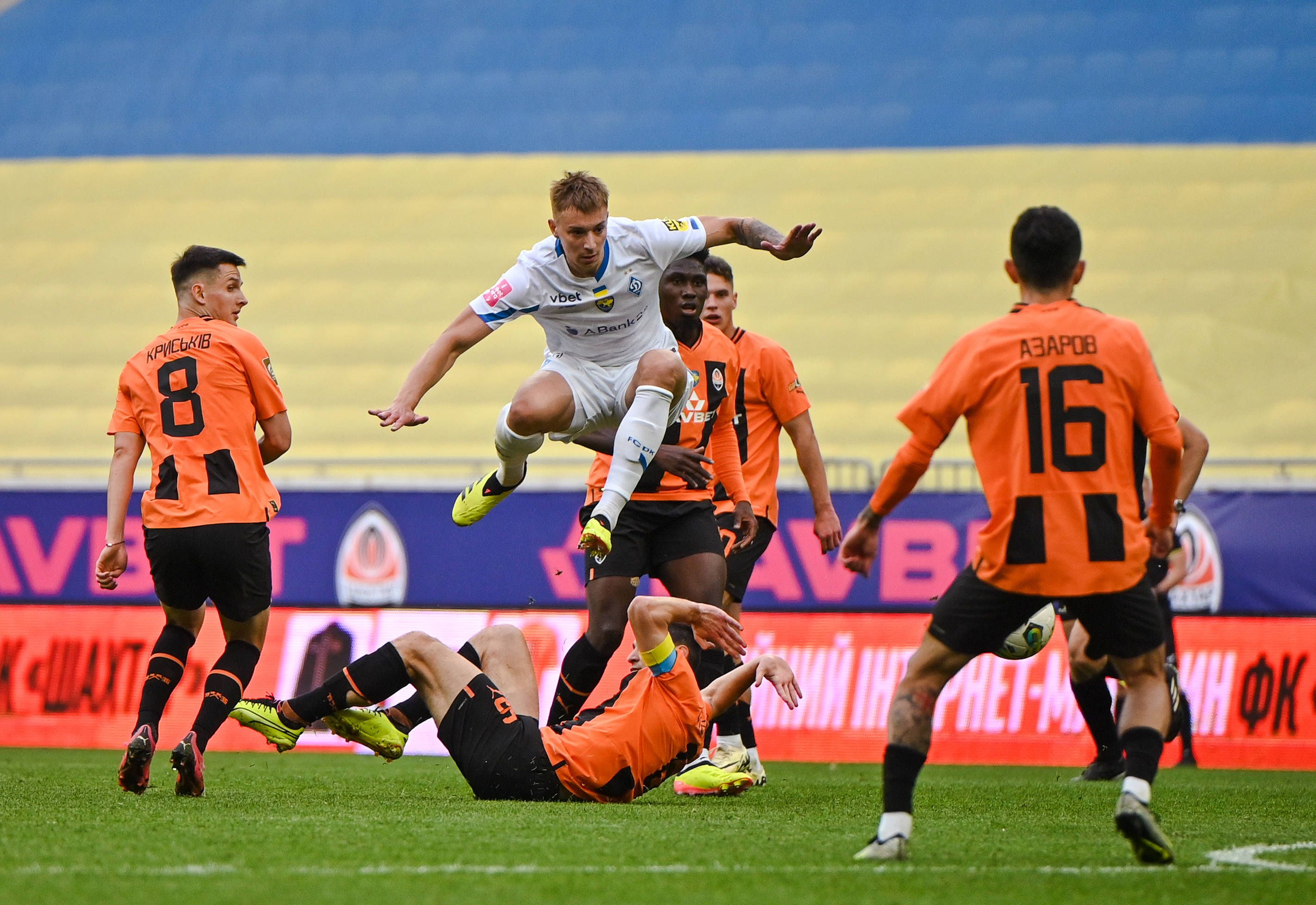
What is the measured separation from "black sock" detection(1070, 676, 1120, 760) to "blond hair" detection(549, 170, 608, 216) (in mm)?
4048

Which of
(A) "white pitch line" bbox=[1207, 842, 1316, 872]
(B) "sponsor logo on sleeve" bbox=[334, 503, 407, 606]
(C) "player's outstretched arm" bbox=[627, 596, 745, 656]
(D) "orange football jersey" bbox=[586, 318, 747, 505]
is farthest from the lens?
(B) "sponsor logo on sleeve" bbox=[334, 503, 407, 606]

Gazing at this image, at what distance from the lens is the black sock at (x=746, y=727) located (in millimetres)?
7988

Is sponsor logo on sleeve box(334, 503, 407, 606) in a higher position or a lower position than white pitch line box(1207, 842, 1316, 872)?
higher

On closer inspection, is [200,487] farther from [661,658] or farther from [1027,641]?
[1027,641]

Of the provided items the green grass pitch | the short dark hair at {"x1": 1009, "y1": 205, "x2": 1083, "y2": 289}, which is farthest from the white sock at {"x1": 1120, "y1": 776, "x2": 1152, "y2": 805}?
the short dark hair at {"x1": 1009, "y1": 205, "x2": 1083, "y2": 289}

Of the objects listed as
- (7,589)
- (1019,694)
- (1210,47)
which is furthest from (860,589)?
(1210,47)

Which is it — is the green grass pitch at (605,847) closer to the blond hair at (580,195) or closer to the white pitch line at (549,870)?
the white pitch line at (549,870)

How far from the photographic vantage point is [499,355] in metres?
18.2

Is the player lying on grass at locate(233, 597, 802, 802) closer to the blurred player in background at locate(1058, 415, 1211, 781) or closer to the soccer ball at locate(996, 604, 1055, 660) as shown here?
the soccer ball at locate(996, 604, 1055, 660)

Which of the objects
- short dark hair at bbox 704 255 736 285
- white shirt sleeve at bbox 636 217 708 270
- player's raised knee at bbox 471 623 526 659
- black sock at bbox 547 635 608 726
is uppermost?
short dark hair at bbox 704 255 736 285

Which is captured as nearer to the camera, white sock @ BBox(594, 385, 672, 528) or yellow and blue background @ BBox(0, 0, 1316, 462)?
white sock @ BBox(594, 385, 672, 528)

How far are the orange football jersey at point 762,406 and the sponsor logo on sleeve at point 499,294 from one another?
1863 millimetres

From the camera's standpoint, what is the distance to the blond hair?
6598 millimetres

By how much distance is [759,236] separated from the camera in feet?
21.8
